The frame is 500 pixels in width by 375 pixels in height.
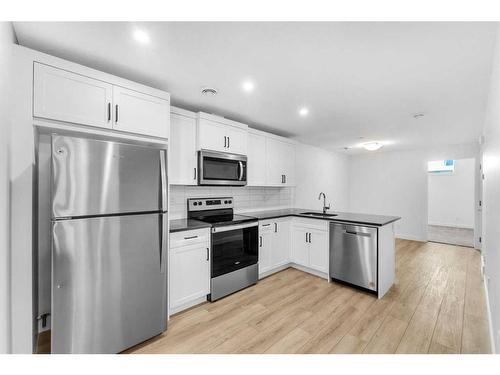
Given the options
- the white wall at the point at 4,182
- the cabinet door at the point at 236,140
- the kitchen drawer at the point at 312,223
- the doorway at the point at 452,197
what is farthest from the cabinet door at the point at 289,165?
the doorway at the point at 452,197

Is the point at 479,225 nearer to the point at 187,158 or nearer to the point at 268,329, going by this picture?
the point at 268,329

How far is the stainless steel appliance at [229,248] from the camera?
2578mm

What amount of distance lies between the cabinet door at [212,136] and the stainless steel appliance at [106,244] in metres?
0.89

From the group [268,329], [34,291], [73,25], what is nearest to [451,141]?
[268,329]

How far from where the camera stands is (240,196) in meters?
3.65

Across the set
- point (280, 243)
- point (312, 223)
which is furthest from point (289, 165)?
point (280, 243)

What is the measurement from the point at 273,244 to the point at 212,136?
5.91 ft

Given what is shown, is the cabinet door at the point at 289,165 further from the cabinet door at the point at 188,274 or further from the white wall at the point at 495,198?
the white wall at the point at 495,198

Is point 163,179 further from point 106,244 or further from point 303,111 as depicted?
point 303,111

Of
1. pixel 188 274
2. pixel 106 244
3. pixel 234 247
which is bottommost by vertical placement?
pixel 188 274
